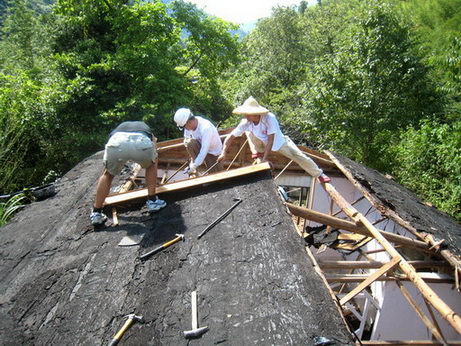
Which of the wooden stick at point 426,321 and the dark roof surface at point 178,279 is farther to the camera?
the wooden stick at point 426,321

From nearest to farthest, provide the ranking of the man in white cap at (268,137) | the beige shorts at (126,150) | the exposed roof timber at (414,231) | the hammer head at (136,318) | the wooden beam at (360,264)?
the hammer head at (136,318) → the wooden beam at (360,264) → the beige shorts at (126,150) → the exposed roof timber at (414,231) → the man in white cap at (268,137)

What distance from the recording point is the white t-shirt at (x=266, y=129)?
5.14 m

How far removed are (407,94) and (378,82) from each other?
4.03 feet

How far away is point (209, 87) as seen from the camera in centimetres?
1759

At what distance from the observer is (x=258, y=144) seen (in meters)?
5.58

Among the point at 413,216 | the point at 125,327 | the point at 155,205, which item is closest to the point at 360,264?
the point at 413,216

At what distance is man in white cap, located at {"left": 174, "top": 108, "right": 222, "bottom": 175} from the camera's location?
4855mm

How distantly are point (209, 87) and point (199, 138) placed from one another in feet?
41.7

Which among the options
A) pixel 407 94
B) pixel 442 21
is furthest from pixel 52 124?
pixel 442 21

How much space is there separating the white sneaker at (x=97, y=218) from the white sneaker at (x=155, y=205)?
56 cm

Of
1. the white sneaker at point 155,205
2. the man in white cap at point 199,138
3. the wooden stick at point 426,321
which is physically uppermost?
the man in white cap at point 199,138

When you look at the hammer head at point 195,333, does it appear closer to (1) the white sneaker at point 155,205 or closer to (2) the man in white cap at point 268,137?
(1) the white sneaker at point 155,205

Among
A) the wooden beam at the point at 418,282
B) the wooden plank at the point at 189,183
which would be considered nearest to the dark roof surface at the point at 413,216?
the wooden beam at the point at 418,282

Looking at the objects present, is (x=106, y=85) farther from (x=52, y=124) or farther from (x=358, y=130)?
(x=358, y=130)
